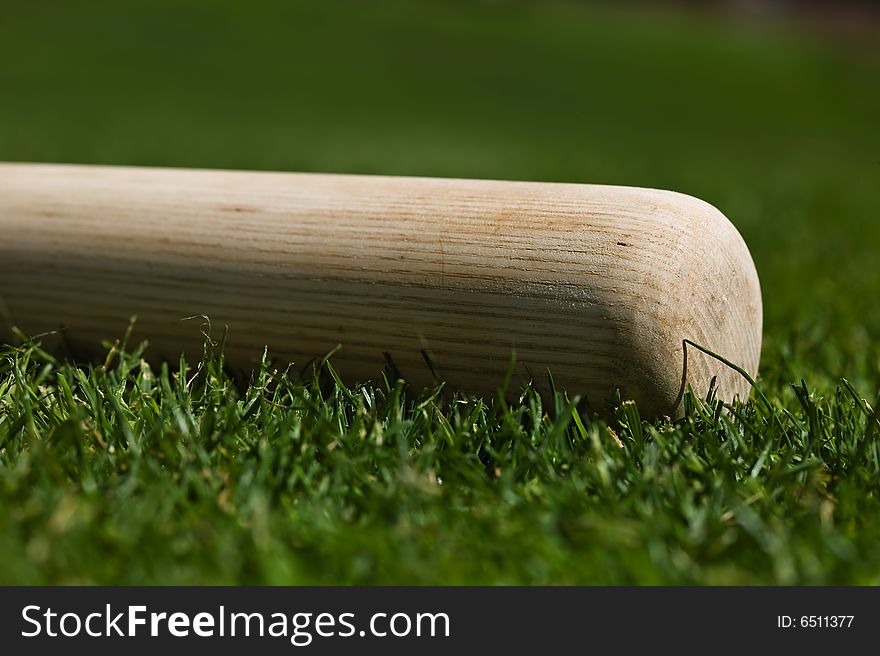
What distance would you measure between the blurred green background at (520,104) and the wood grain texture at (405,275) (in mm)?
805

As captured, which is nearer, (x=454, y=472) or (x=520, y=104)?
(x=454, y=472)

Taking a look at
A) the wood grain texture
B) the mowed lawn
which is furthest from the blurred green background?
the wood grain texture

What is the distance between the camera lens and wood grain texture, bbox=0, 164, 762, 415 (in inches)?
79.0

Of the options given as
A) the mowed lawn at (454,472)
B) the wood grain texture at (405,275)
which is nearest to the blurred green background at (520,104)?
the mowed lawn at (454,472)

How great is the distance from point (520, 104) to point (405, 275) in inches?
755

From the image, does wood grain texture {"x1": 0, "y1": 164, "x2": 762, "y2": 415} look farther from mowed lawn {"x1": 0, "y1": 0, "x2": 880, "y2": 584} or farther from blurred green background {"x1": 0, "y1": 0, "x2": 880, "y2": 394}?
blurred green background {"x1": 0, "y1": 0, "x2": 880, "y2": 394}

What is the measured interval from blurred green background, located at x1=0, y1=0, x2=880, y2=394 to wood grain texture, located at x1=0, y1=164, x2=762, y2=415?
80 cm

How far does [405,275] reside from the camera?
2.13 meters

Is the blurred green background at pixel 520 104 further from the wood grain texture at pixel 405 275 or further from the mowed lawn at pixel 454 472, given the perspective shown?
the wood grain texture at pixel 405 275

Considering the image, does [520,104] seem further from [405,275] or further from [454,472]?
[454,472]

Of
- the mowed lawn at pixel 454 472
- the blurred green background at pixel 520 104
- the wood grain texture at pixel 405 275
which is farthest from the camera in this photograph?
the blurred green background at pixel 520 104

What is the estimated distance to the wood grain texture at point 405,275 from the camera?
2008 millimetres

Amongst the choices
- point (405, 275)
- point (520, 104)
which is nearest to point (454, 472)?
point (405, 275)

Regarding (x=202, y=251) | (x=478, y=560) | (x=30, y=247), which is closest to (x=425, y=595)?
(x=478, y=560)
